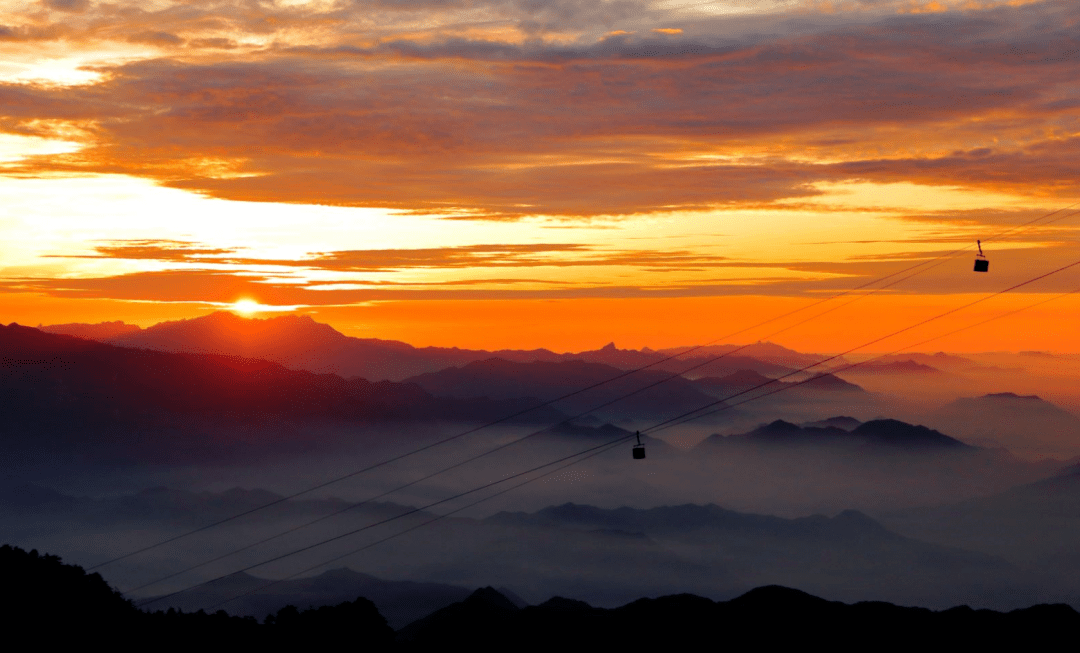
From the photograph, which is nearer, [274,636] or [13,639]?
[13,639]

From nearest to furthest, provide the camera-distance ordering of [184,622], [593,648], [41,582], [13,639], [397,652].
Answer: [13,639] < [184,622] < [41,582] < [397,652] < [593,648]

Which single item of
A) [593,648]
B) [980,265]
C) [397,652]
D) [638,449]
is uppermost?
[980,265]

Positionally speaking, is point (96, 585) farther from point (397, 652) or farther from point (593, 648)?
point (593, 648)

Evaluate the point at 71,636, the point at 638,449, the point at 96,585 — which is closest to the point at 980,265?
the point at 638,449

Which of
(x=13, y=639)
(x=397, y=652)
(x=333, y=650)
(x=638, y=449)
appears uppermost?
(x=638, y=449)

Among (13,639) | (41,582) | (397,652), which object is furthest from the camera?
(397,652)

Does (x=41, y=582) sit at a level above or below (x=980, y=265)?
below

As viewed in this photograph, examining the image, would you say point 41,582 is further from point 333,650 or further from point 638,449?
point 638,449

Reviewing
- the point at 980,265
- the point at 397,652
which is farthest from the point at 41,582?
the point at 980,265

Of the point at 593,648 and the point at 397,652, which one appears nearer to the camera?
the point at 397,652
